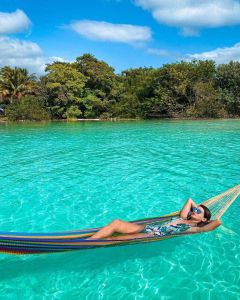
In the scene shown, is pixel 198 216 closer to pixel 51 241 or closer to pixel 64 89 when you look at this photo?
pixel 51 241

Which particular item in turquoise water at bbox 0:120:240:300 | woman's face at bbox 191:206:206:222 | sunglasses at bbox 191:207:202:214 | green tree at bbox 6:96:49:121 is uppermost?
green tree at bbox 6:96:49:121

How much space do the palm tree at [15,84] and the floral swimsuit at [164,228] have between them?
110ft

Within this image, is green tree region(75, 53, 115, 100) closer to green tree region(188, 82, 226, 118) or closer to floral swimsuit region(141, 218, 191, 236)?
green tree region(188, 82, 226, 118)

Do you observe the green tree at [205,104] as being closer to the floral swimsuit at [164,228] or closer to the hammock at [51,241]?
the floral swimsuit at [164,228]

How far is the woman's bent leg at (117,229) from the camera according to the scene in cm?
393

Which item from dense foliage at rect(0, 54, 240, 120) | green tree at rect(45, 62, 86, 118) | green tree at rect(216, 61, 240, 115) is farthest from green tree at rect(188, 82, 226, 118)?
green tree at rect(45, 62, 86, 118)

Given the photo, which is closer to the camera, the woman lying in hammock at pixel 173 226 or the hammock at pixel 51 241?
the hammock at pixel 51 241

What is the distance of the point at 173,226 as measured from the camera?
14.8ft

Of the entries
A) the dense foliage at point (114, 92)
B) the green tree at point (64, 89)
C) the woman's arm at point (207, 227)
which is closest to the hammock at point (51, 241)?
the woman's arm at point (207, 227)

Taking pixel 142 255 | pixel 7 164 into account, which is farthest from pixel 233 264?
pixel 7 164

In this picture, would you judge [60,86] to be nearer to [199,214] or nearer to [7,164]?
[7,164]

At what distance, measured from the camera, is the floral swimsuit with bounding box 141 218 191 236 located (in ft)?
13.8

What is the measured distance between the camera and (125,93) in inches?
1526

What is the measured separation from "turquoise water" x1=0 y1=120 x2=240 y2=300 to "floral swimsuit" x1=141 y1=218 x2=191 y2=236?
0.36 meters
